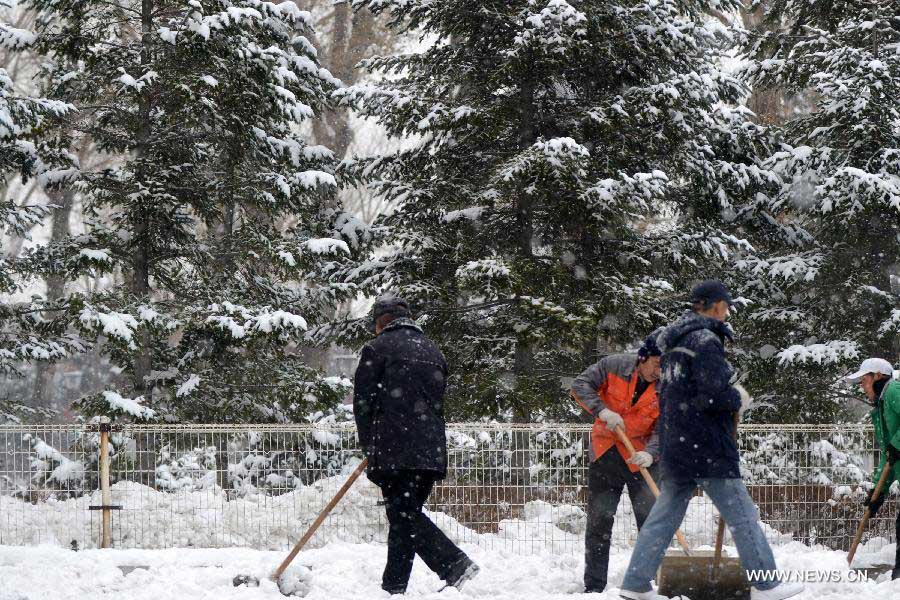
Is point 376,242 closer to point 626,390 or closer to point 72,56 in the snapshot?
point 72,56

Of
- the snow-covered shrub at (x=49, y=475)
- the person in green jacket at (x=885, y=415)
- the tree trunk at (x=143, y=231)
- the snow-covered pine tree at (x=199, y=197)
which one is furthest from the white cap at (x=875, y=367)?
the tree trunk at (x=143, y=231)

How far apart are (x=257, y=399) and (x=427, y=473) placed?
8440 millimetres

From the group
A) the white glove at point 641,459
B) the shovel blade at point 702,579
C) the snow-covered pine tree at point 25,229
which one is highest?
the snow-covered pine tree at point 25,229

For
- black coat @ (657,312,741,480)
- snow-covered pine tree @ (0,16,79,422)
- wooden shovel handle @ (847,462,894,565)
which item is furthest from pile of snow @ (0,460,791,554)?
snow-covered pine tree @ (0,16,79,422)

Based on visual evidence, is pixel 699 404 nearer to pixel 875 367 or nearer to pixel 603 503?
pixel 603 503

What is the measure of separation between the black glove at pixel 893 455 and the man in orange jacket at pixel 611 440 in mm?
2098

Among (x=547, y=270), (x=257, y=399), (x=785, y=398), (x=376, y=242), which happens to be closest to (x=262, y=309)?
(x=257, y=399)

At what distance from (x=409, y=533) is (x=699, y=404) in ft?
6.55

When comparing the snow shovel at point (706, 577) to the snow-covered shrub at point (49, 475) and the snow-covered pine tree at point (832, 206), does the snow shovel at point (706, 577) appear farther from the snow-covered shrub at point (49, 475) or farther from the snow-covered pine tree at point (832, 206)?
the snow-covered pine tree at point (832, 206)

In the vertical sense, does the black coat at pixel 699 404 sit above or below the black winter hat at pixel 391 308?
below

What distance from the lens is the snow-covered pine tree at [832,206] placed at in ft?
43.1

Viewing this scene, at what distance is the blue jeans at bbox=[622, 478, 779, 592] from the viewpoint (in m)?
5.41

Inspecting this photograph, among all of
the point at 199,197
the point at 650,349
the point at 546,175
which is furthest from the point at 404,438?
the point at 199,197

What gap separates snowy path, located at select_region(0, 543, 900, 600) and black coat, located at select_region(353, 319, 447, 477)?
0.85 m
